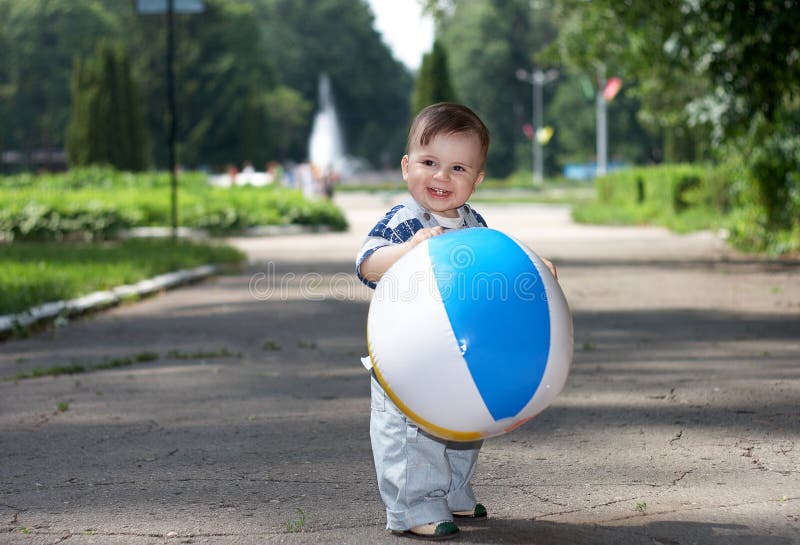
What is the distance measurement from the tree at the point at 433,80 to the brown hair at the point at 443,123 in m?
49.4

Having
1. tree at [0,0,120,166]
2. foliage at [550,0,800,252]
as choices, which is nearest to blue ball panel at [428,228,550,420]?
foliage at [550,0,800,252]

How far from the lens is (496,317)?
4.22 meters

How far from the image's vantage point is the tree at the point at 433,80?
53.8 meters

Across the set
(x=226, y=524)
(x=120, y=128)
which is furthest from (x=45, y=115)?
(x=226, y=524)

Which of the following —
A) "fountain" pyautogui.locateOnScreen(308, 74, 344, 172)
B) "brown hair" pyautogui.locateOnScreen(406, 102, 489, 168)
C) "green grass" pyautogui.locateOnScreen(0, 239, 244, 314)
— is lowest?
"fountain" pyautogui.locateOnScreen(308, 74, 344, 172)

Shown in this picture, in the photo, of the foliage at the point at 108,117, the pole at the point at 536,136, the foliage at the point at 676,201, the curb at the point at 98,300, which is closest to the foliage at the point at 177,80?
the pole at the point at 536,136

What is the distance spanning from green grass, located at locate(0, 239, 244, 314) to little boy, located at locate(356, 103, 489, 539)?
25.8 feet

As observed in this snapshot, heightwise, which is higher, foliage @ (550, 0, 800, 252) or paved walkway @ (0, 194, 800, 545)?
foliage @ (550, 0, 800, 252)

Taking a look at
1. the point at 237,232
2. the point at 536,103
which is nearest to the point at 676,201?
the point at 237,232

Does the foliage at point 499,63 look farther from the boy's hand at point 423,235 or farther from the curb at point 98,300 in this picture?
the boy's hand at point 423,235

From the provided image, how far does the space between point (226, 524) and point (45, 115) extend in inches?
3783

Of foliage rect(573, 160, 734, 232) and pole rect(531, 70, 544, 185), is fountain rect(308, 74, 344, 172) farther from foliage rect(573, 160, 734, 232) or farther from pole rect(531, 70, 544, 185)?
foliage rect(573, 160, 734, 232)

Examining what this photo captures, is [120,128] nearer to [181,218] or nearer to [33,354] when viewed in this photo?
[181,218]

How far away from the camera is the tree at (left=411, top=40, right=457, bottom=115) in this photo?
53.8 metres
